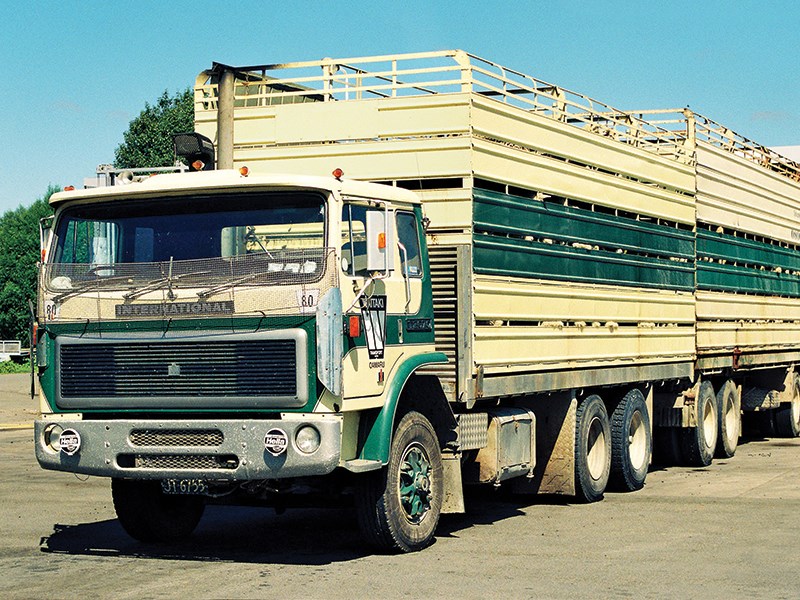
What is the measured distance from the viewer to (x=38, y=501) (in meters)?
13.9

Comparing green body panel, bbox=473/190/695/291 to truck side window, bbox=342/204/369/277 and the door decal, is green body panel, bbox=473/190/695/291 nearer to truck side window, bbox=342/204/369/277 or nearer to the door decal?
the door decal

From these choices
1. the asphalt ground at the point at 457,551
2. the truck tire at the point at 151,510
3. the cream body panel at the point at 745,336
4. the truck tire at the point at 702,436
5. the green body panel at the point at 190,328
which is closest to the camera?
the asphalt ground at the point at 457,551

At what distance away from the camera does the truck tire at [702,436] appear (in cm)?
1714

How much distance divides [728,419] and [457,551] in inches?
360

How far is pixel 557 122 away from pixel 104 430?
5592 mm

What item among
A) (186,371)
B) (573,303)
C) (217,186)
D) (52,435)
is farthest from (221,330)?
(573,303)

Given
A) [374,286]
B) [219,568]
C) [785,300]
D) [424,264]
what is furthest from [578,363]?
[785,300]

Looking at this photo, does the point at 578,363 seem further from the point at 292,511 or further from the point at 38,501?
the point at 38,501

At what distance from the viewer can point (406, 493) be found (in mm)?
10352

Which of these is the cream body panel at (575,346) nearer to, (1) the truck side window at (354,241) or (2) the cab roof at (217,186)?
(1) the truck side window at (354,241)

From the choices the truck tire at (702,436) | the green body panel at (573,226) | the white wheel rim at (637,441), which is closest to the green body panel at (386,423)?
the green body panel at (573,226)

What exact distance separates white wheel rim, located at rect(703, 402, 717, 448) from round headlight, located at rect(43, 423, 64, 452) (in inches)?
386

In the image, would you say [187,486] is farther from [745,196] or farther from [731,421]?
[745,196]

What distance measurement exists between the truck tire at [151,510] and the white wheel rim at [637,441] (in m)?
5.53
